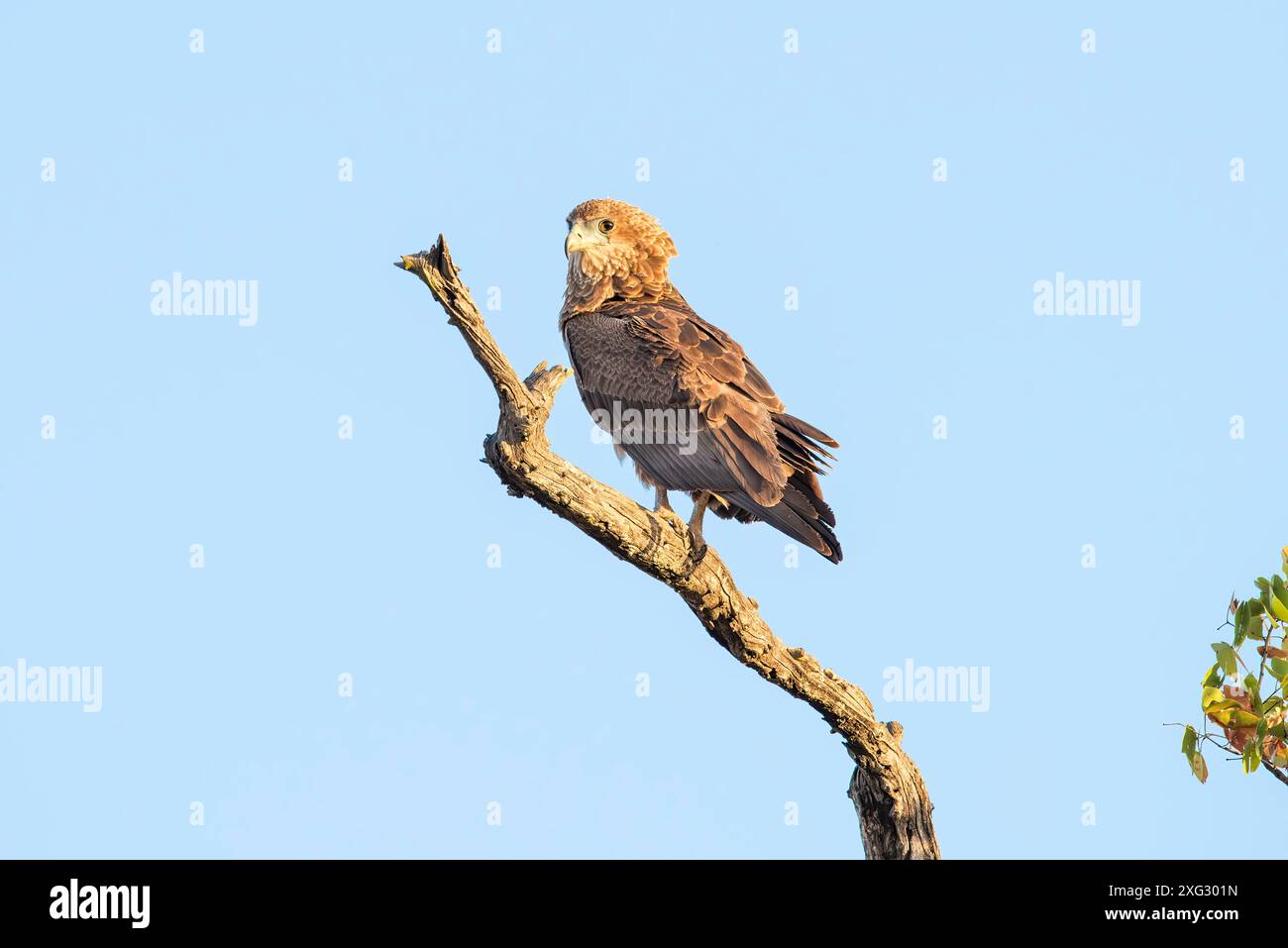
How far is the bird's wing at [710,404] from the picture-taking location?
9.37 m

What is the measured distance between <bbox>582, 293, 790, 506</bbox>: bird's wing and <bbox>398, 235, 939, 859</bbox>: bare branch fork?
1.67 feet

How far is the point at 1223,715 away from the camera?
6.72m

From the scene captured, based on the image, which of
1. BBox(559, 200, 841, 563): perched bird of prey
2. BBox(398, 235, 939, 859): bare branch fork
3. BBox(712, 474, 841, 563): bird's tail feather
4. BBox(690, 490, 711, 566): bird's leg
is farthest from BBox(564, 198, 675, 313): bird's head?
BBox(398, 235, 939, 859): bare branch fork

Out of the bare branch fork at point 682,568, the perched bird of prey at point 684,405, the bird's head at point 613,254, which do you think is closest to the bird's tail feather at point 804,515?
the perched bird of prey at point 684,405

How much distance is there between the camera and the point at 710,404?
966 centimetres

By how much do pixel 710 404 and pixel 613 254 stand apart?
1967 mm

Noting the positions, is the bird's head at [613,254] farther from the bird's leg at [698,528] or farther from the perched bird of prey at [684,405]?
the bird's leg at [698,528]

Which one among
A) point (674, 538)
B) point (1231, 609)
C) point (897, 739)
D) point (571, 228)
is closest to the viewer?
point (1231, 609)

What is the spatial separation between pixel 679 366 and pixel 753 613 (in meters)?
1.75

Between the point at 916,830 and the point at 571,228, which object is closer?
the point at 916,830

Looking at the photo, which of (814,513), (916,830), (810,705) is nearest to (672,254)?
(814,513)

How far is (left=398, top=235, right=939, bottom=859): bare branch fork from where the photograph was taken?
25.4 feet

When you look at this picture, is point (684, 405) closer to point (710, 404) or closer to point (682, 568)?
point (710, 404)

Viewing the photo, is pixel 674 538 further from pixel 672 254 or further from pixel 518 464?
pixel 672 254
